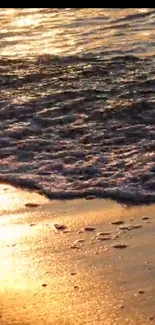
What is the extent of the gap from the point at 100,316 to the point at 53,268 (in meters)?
0.52

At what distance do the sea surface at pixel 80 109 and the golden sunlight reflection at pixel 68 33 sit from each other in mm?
19

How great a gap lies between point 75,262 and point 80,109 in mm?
3466

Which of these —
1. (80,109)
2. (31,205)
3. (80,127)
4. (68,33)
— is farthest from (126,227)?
(68,33)

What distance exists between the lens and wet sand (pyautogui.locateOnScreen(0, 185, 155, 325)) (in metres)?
2.24

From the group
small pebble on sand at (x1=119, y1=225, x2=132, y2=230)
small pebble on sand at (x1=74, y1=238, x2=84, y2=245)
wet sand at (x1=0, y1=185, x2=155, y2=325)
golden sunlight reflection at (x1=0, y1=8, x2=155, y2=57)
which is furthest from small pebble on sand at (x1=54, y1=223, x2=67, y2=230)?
golden sunlight reflection at (x1=0, y1=8, x2=155, y2=57)

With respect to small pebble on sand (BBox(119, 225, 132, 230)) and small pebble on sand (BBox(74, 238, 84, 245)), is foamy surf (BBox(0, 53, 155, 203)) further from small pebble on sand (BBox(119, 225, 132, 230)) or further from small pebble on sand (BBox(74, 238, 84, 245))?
small pebble on sand (BBox(74, 238, 84, 245))

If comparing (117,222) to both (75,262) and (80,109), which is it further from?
(80,109)

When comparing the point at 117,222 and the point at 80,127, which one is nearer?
the point at 117,222

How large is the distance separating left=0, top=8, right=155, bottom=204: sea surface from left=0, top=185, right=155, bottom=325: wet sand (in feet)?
0.96

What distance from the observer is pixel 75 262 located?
273 centimetres

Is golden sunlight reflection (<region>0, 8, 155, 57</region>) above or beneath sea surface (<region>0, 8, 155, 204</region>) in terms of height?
above

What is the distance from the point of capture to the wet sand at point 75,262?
7.34ft

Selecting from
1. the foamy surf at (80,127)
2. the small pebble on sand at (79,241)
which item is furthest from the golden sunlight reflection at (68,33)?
the small pebble on sand at (79,241)

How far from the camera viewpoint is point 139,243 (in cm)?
292
